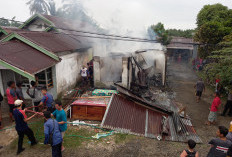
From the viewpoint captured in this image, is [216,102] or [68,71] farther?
[68,71]

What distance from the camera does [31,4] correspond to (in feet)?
106

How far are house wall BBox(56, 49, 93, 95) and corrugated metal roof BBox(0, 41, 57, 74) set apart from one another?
1.53 m

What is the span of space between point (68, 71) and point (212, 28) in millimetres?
14661

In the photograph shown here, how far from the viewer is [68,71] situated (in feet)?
Answer: 35.0

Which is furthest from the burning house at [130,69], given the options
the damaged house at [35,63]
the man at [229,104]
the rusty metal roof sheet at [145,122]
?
the man at [229,104]

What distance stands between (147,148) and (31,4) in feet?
121

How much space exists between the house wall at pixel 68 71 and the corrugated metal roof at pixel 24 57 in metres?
1.53

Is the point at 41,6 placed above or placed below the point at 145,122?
above

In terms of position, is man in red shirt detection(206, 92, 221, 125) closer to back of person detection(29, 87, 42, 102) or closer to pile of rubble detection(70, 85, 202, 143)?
pile of rubble detection(70, 85, 202, 143)

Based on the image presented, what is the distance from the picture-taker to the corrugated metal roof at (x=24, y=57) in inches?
242

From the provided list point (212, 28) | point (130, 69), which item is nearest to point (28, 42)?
point (130, 69)

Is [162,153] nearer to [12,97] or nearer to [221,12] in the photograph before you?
[12,97]

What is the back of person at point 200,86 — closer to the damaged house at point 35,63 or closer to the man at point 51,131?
the damaged house at point 35,63

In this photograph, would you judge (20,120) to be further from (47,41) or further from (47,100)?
(47,41)
